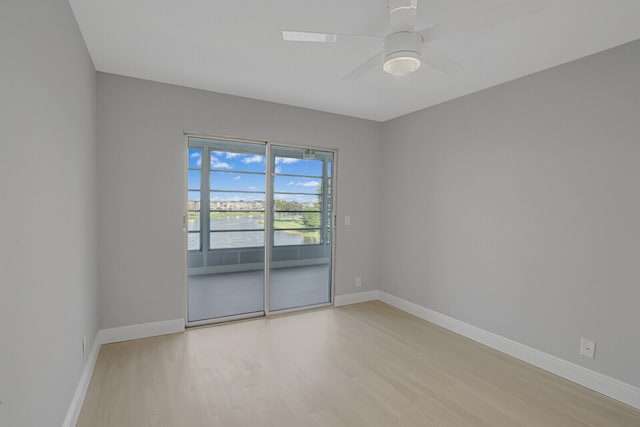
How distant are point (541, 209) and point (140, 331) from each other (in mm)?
3984

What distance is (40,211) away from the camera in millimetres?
1441

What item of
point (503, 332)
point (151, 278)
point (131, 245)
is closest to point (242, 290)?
point (151, 278)

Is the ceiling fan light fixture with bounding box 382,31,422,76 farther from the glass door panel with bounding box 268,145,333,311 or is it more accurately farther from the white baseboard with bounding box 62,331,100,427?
the white baseboard with bounding box 62,331,100,427

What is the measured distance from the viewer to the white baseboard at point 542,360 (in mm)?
2285

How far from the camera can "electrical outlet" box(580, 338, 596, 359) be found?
2439mm

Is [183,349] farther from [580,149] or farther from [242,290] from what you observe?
[580,149]

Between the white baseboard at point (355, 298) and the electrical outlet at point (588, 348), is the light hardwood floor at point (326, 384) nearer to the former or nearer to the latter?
the electrical outlet at point (588, 348)

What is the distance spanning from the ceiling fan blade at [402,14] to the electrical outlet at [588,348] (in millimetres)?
2695

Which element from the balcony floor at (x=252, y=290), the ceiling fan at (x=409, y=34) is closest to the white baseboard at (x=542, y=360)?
the balcony floor at (x=252, y=290)

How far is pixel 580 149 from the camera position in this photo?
2.52 m

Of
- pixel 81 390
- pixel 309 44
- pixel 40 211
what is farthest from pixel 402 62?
pixel 81 390

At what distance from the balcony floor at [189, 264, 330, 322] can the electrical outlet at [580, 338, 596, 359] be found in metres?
2.71

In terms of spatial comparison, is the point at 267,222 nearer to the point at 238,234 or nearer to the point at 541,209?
the point at 238,234

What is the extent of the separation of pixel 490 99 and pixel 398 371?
2.75m
